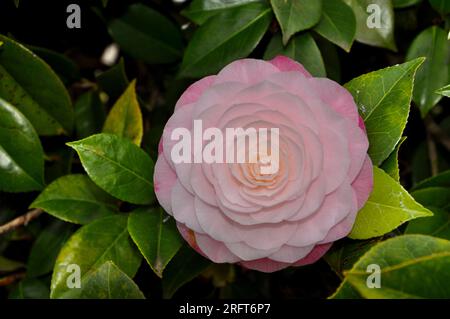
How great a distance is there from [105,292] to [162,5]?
0.65 meters

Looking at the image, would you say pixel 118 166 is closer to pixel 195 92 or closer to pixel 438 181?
pixel 195 92

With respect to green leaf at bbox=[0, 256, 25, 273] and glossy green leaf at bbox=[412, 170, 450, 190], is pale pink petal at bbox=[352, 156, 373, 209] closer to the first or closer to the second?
glossy green leaf at bbox=[412, 170, 450, 190]

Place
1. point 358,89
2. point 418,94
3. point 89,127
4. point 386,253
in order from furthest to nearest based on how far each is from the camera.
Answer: point 89,127 < point 418,94 < point 358,89 < point 386,253

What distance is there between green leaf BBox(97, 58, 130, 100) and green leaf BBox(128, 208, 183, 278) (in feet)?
0.80

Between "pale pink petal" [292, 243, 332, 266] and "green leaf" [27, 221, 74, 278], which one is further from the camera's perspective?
"green leaf" [27, 221, 74, 278]

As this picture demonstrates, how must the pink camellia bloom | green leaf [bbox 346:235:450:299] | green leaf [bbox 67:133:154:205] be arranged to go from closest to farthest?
Answer: green leaf [bbox 346:235:450:299] → the pink camellia bloom → green leaf [bbox 67:133:154:205]

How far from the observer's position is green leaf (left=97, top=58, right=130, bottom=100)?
100 cm

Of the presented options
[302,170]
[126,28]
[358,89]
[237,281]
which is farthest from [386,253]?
[126,28]

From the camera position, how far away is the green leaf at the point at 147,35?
111 centimetres

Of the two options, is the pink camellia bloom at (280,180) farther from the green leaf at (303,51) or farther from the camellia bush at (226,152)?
the green leaf at (303,51)

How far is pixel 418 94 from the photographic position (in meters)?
0.94

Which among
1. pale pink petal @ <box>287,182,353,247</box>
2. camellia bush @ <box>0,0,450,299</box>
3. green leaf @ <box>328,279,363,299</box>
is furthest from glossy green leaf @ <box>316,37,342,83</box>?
green leaf @ <box>328,279,363,299</box>

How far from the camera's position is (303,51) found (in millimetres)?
913

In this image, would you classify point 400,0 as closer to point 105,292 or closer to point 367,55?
point 367,55
